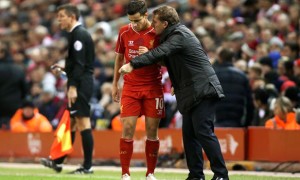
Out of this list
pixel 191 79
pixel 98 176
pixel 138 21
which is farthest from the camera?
pixel 98 176

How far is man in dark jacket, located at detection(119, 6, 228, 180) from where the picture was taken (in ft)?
37.3

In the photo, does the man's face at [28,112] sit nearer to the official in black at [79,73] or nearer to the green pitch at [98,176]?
the green pitch at [98,176]

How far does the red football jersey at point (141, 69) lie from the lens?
40.0ft

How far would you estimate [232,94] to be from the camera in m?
16.5

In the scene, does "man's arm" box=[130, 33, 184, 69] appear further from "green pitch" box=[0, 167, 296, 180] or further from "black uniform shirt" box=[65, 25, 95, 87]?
"black uniform shirt" box=[65, 25, 95, 87]

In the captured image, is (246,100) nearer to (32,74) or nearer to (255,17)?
(255,17)

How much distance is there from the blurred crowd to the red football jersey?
3.79m

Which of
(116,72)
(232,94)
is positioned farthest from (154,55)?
(232,94)

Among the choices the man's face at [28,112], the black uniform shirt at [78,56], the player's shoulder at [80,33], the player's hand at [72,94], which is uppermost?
the player's shoulder at [80,33]

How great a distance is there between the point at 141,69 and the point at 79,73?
2.23 metres

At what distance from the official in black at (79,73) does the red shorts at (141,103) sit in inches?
85.1

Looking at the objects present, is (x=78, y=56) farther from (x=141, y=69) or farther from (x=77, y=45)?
(x=141, y=69)

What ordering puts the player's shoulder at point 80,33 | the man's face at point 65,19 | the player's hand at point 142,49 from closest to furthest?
1. the player's hand at point 142,49
2. the player's shoulder at point 80,33
3. the man's face at point 65,19

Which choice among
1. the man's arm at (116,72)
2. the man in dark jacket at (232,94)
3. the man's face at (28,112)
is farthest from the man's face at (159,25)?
the man's face at (28,112)
